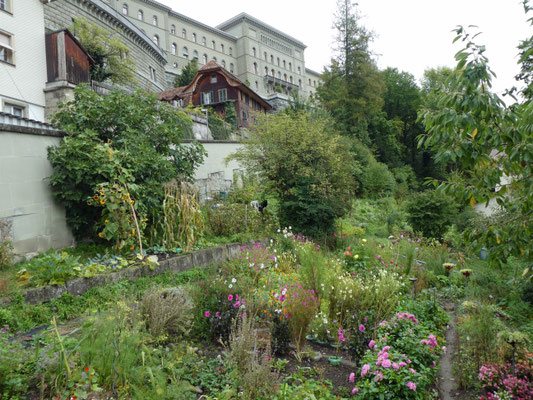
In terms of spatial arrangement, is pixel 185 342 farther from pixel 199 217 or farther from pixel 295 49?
pixel 295 49

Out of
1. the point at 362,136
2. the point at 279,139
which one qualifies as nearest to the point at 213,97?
the point at 362,136

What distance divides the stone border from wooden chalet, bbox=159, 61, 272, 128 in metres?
23.6

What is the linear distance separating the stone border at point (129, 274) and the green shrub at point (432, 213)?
601cm

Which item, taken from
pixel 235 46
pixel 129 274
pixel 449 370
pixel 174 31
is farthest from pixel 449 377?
pixel 235 46

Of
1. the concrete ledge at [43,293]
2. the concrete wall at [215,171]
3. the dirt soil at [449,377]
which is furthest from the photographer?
the concrete wall at [215,171]

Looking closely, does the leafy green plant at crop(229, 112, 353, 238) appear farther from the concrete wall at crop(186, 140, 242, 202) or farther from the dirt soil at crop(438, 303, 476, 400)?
the dirt soil at crop(438, 303, 476, 400)

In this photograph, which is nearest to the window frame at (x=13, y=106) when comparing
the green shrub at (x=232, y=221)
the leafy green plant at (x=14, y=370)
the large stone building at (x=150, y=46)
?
the large stone building at (x=150, y=46)

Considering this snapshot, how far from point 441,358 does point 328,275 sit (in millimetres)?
1938

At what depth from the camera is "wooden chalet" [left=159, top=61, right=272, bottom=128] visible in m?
29.8

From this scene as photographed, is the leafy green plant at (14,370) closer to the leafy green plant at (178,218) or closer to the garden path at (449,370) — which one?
the garden path at (449,370)

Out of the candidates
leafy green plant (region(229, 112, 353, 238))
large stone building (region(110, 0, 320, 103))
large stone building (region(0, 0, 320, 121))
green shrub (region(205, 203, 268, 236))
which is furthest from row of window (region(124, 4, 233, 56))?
green shrub (region(205, 203, 268, 236))

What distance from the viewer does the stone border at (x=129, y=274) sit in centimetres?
430

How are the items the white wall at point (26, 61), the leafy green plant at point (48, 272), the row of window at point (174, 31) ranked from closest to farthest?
1. the leafy green plant at point (48, 272)
2. the white wall at point (26, 61)
3. the row of window at point (174, 31)

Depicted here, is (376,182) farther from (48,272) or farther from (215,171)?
(48,272)
